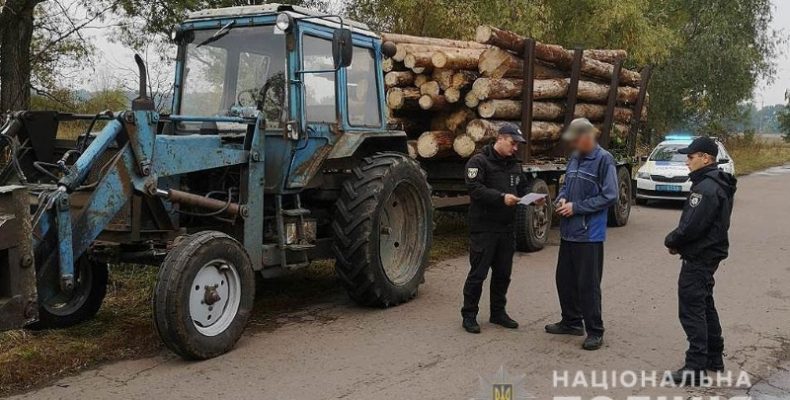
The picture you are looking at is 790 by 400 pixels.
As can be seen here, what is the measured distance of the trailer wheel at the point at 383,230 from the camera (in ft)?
21.4

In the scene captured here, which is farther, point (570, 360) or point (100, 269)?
point (100, 269)

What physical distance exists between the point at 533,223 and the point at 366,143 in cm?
401

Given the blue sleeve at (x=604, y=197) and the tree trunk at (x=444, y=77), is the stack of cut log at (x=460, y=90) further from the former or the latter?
the blue sleeve at (x=604, y=197)

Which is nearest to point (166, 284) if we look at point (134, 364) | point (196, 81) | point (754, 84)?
point (134, 364)

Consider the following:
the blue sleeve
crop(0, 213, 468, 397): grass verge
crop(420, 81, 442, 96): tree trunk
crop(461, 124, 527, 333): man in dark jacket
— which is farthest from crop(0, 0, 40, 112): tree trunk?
the blue sleeve

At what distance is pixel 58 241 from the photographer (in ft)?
15.6

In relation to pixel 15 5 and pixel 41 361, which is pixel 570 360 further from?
pixel 15 5

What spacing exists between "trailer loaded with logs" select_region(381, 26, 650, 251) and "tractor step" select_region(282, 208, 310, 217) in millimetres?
3560

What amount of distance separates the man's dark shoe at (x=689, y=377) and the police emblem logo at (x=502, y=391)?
3.80 feet

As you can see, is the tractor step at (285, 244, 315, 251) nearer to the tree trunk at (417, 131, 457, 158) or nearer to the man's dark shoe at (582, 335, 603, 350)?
the man's dark shoe at (582, 335, 603, 350)

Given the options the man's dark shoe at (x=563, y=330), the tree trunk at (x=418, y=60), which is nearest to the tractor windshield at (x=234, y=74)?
the man's dark shoe at (x=563, y=330)

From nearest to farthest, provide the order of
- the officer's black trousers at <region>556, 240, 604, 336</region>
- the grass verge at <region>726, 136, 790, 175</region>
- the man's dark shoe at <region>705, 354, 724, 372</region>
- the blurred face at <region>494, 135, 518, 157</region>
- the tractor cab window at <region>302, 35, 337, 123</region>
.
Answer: the man's dark shoe at <region>705, 354, 724, 372</region> → the officer's black trousers at <region>556, 240, 604, 336</region> → the blurred face at <region>494, 135, 518, 157</region> → the tractor cab window at <region>302, 35, 337, 123</region> → the grass verge at <region>726, 136, 790, 175</region>

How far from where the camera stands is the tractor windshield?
6375mm

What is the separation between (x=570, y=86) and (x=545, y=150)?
106 cm
